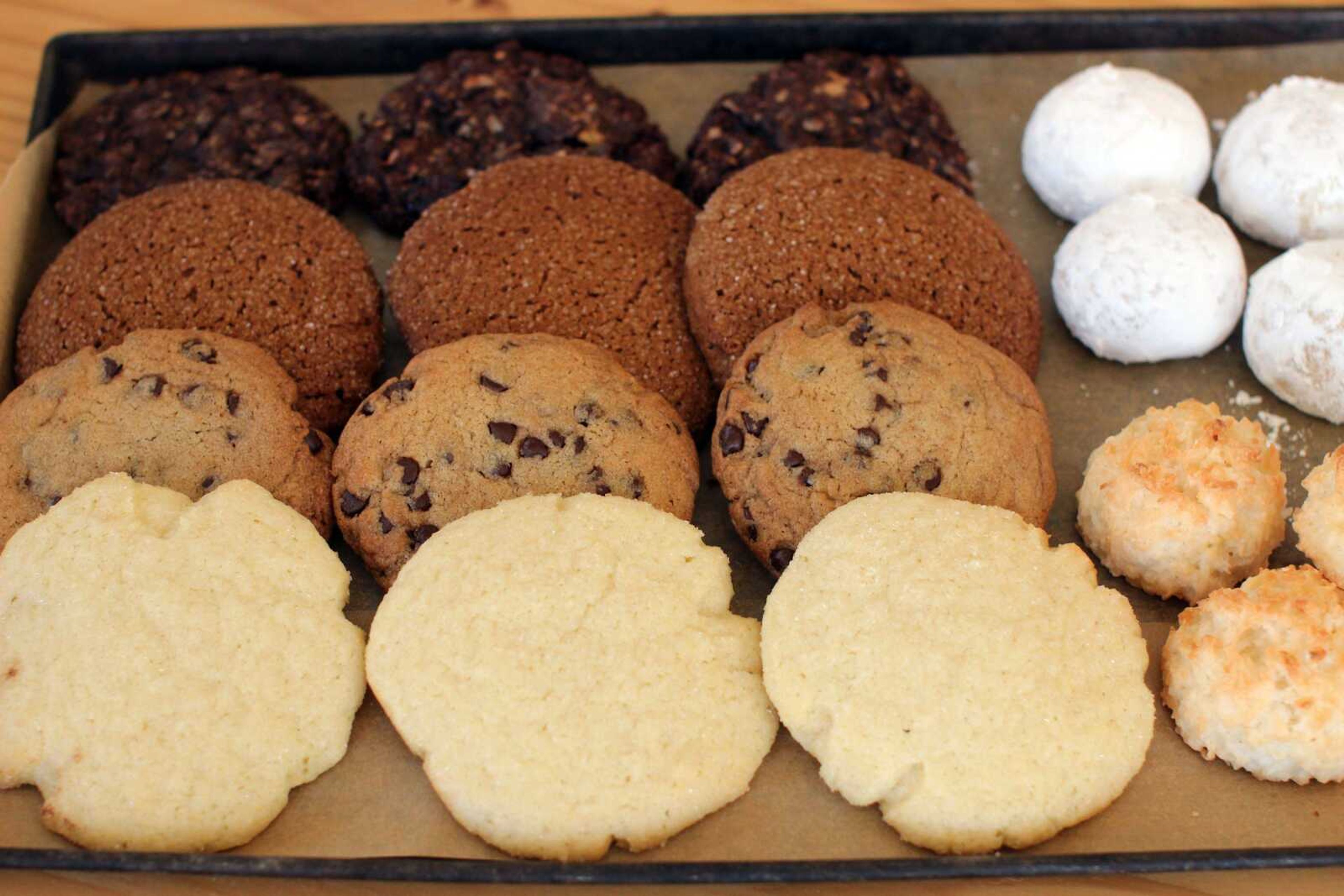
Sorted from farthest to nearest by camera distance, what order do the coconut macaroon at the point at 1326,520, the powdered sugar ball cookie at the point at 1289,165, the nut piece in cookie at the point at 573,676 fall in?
the powdered sugar ball cookie at the point at 1289,165
the coconut macaroon at the point at 1326,520
the nut piece in cookie at the point at 573,676

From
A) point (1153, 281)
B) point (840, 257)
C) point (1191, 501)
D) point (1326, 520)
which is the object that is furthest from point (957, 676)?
point (1153, 281)

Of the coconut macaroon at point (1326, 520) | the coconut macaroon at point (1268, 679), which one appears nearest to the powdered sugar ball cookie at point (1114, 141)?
the coconut macaroon at point (1326, 520)

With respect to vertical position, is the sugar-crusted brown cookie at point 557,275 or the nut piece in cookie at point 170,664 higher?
the sugar-crusted brown cookie at point 557,275

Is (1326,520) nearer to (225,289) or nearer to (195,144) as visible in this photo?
(225,289)

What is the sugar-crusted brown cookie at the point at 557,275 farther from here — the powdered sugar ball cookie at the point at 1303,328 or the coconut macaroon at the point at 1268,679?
the powdered sugar ball cookie at the point at 1303,328

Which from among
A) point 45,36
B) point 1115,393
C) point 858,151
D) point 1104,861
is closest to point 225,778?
point 1104,861

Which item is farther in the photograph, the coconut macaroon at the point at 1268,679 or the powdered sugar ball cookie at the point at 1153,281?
the powdered sugar ball cookie at the point at 1153,281

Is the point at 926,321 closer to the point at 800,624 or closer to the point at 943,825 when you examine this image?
the point at 800,624
